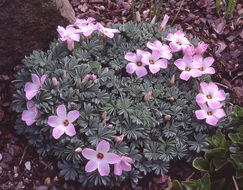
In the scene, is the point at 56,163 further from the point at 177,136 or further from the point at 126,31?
the point at 126,31

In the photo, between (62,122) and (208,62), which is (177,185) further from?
(208,62)

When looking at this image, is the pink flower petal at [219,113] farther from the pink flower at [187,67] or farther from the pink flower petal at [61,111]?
the pink flower petal at [61,111]

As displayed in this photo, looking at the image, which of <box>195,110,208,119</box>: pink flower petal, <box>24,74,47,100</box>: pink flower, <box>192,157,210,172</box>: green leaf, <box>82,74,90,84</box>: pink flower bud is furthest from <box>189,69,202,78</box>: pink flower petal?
<box>24,74,47,100</box>: pink flower

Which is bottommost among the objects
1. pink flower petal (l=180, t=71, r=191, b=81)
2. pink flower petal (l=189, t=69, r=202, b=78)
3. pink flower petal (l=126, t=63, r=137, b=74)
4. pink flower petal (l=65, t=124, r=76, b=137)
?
pink flower petal (l=65, t=124, r=76, b=137)

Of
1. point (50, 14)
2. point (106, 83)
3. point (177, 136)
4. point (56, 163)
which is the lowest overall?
point (56, 163)

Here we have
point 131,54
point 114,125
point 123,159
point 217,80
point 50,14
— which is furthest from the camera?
point 217,80

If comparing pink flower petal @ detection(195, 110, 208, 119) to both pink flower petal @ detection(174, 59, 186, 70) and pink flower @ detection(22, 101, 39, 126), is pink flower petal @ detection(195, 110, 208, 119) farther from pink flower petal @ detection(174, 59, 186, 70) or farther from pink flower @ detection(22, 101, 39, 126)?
pink flower @ detection(22, 101, 39, 126)

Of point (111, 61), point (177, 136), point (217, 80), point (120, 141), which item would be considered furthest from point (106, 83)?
point (217, 80)
